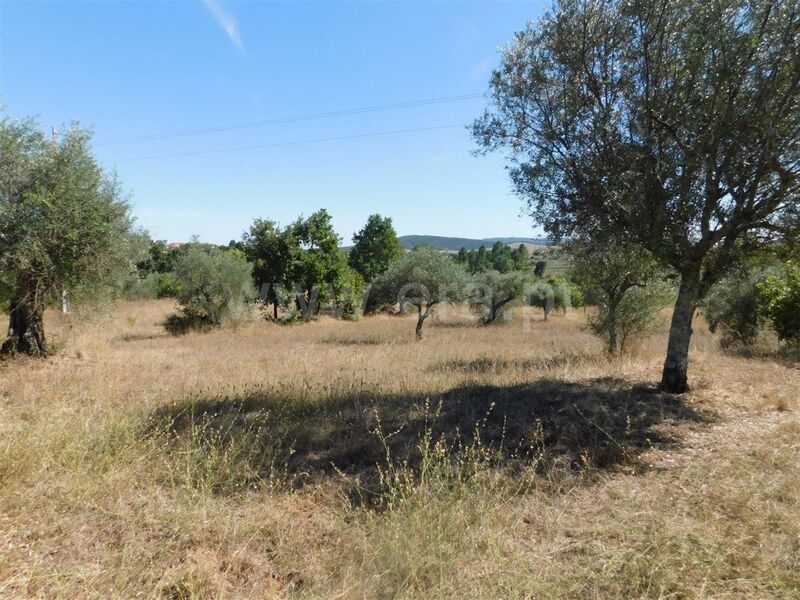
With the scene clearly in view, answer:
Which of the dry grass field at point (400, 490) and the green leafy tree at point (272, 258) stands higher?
the green leafy tree at point (272, 258)

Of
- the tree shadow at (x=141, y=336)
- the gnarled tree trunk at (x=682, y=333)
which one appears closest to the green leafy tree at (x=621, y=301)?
the gnarled tree trunk at (x=682, y=333)

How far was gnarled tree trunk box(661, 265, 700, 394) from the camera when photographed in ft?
22.9

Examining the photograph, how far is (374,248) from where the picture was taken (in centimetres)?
5006

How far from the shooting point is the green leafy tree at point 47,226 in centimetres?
849

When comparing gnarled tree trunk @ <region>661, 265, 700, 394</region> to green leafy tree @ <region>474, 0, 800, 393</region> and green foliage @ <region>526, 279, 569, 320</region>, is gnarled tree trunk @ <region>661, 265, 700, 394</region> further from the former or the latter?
green foliage @ <region>526, 279, 569, 320</region>

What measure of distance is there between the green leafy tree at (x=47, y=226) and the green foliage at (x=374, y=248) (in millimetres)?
39546

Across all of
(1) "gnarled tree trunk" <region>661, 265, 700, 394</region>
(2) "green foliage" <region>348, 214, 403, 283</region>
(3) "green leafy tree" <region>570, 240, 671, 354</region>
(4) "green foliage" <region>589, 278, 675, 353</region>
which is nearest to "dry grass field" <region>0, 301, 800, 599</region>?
(1) "gnarled tree trunk" <region>661, 265, 700, 394</region>

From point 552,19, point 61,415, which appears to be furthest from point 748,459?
point 61,415

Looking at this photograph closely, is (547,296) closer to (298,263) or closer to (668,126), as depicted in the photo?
(298,263)

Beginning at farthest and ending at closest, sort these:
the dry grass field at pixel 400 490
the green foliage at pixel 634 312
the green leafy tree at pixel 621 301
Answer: the green foliage at pixel 634 312 < the green leafy tree at pixel 621 301 < the dry grass field at pixel 400 490

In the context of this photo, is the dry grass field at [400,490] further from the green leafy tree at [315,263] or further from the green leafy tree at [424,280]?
the green leafy tree at [315,263]

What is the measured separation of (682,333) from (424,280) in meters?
13.9

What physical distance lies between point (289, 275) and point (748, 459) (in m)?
26.1

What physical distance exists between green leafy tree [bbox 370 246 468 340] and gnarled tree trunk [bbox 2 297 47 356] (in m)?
13.6
